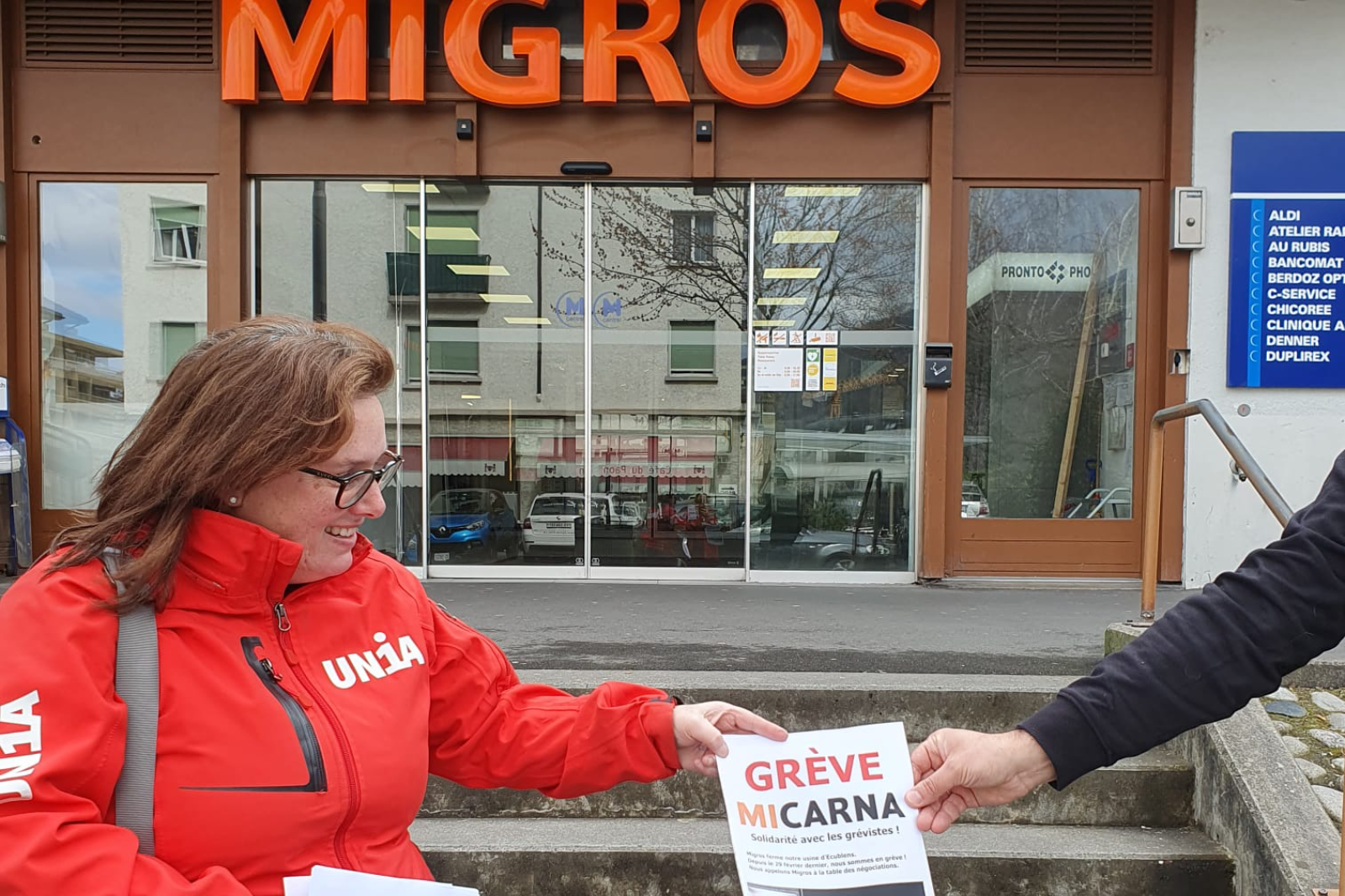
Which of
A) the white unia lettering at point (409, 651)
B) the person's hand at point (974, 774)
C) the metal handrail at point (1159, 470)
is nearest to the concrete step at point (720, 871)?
the metal handrail at point (1159, 470)

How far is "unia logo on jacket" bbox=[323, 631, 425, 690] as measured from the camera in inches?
61.5

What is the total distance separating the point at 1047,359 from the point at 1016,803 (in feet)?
14.3

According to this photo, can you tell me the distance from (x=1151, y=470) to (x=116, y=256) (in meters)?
7.16

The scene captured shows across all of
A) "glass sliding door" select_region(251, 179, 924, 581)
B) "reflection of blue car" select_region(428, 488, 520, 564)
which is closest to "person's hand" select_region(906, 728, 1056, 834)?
"glass sliding door" select_region(251, 179, 924, 581)

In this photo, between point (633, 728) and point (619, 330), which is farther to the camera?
point (619, 330)

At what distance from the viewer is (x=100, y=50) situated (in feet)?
22.4

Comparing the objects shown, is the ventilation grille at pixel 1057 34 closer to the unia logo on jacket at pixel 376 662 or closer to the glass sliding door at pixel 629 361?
the glass sliding door at pixel 629 361

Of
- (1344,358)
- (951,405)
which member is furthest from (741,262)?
(1344,358)

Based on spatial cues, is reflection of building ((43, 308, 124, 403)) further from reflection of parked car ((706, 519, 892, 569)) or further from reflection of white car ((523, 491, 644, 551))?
reflection of parked car ((706, 519, 892, 569))

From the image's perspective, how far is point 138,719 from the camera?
1.32 meters

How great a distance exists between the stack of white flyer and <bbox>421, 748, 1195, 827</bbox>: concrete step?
82.2 inches

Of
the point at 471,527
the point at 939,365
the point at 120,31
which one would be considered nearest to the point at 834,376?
the point at 939,365

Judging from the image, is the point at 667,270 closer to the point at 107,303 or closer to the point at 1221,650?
the point at 107,303

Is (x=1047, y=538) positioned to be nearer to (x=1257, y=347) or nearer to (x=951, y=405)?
(x=951, y=405)
